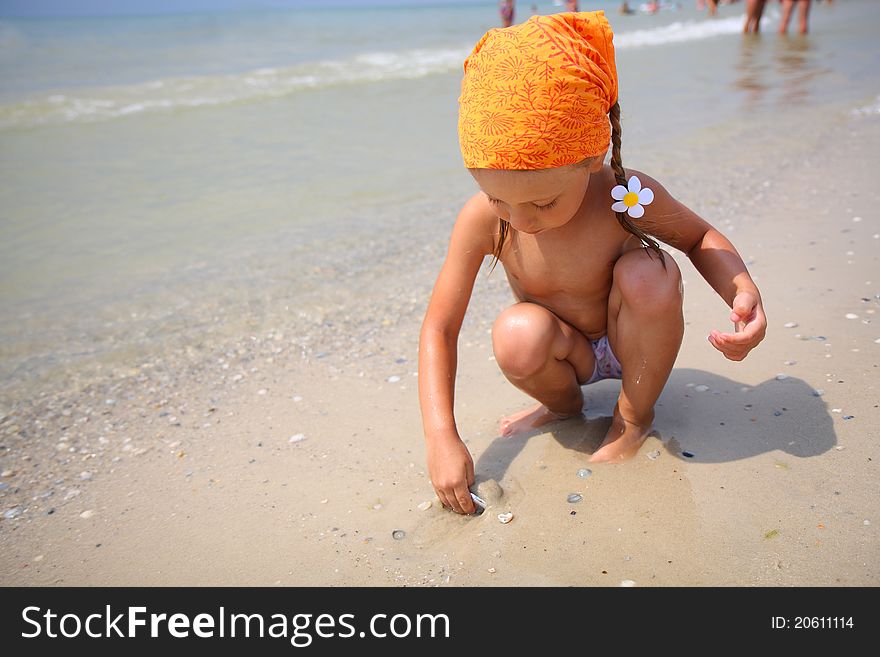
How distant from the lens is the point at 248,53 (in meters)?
17.7

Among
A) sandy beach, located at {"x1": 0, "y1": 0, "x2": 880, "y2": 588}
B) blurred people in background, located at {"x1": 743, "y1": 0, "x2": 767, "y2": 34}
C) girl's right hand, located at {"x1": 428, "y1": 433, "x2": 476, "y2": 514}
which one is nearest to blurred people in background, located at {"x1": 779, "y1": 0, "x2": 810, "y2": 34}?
blurred people in background, located at {"x1": 743, "y1": 0, "x2": 767, "y2": 34}

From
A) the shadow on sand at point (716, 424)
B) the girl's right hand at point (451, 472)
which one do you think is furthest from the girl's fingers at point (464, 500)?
the shadow on sand at point (716, 424)

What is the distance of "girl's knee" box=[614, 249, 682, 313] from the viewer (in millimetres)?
1922

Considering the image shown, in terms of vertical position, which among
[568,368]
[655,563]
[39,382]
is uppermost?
[568,368]

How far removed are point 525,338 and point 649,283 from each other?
373mm

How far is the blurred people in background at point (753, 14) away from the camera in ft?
47.8

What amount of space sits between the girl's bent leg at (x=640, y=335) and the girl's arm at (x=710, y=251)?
90 millimetres

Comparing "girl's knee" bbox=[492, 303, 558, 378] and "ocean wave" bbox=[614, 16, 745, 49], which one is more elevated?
"ocean wave" bbox=[614, 16, 745, 49]

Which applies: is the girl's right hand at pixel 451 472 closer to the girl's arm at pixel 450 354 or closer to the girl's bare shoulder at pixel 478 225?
the girl's arm at pixel 450 354

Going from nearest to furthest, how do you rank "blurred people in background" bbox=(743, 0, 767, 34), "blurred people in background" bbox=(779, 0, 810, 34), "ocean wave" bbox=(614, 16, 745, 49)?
"blurred people in background" bbox=(779, 0, 810, 34) < "blurred people in background" bbox=(743, 0, 767, 34) < "ocean wave" bbox=(614, 16, 745, 49)

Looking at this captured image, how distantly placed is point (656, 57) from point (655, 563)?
488 inches

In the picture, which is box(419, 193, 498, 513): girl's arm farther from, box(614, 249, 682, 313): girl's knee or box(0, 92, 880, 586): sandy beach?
box(614, 249, 682, 313): girl's knee
